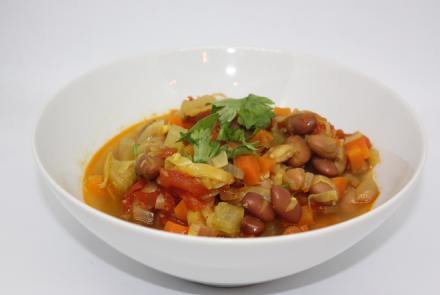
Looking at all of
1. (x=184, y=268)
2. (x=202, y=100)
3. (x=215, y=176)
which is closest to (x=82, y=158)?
(x=202, y=100)

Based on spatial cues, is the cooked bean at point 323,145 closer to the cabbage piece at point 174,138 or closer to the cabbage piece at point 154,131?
the cabbage piece at point 174,138

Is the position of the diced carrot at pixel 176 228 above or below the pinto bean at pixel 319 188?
below

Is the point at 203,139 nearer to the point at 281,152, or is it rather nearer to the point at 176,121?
the point at 281,152

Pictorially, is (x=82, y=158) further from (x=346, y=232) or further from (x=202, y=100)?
(x=346, y=232)

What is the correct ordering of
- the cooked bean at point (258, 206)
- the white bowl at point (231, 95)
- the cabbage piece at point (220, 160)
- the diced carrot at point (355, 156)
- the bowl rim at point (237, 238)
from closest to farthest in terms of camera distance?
the bowl rim at point (237, 238) → the white bowl at point (231, 95) → the cooked bean at point (258, 206) → the cabbage piece at point (220, 160) → the diced carrot at point (355, 156)

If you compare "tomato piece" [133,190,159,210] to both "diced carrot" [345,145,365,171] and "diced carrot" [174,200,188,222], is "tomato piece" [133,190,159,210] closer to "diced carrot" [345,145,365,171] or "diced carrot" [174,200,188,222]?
"diced carrot" [174,200,188,222]

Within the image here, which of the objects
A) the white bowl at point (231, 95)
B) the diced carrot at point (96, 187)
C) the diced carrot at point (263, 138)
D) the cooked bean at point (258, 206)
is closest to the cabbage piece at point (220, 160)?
the cooked bean at point (258, 206)

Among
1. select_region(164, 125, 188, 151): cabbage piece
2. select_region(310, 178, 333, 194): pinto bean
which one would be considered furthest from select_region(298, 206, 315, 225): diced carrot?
select_region(164, 125, 188, 151): cabbage piece
